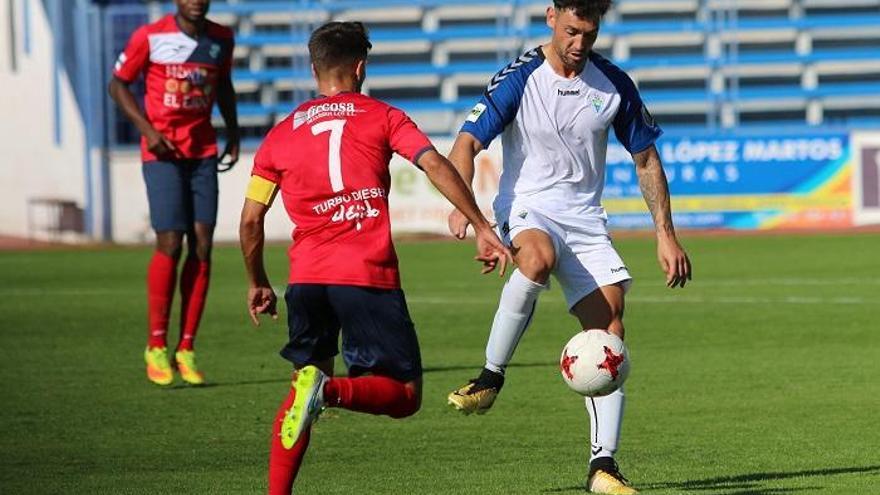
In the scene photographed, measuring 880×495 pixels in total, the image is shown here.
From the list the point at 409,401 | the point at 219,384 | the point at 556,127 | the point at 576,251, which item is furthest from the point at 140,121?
the point at 409,401

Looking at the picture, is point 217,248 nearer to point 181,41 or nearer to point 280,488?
point 181,41

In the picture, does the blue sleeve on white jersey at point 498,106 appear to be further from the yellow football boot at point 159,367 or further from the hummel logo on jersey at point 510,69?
the yellow football boot at point 159,367

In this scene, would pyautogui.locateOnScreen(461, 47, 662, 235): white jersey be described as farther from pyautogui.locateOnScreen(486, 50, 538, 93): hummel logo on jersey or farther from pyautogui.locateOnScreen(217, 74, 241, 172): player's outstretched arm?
pyautogui.locateOnScreen(217, 74, 241, 172): player's outstretched arm

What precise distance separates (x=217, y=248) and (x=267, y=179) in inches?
778

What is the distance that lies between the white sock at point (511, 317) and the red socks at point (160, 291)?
150 inches

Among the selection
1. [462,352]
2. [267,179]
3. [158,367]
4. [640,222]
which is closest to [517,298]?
[267,179]

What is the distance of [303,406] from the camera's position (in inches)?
219

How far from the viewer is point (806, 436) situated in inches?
310

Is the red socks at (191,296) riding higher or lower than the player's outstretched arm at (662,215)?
lower

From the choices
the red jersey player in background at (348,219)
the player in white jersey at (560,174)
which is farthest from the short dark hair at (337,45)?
the player in white jersey at (560,174)

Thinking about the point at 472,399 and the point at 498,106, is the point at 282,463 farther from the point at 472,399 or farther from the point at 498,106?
the point at 498,106

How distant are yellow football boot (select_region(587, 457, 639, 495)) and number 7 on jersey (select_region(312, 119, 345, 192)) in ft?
4.82

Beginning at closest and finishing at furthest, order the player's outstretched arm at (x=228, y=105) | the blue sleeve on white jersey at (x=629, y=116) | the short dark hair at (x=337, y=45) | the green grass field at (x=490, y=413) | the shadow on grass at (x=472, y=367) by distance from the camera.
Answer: the short dark hair at (x=337, y=45) → the green grass field at (x=490, y=413) → the blue sleeve on white jersey at (x=629, y=116) → the player's outstretched arm at (x=228, y=105) → the shadow on grass at (x=472, y=367)

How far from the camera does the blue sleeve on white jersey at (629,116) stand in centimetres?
707
